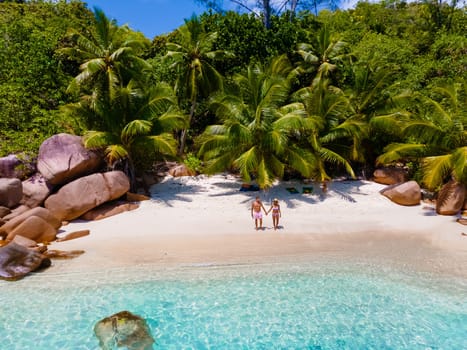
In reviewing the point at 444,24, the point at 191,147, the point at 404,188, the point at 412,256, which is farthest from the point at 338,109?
the point at 444,24

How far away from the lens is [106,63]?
16984 mm

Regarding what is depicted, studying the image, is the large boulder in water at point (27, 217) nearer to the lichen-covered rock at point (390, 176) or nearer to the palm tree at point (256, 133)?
the palm tree at point (256, 133)

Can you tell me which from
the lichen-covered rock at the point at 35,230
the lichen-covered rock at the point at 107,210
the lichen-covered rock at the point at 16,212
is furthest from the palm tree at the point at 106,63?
the lichen-covered rock at the point at 35,230

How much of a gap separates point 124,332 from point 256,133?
1083cm

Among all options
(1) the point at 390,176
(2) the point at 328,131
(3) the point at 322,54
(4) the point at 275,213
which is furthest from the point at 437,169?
(3) the point at 322,54

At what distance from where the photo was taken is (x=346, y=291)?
7.99 meters

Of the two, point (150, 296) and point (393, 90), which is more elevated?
point (393, 90)

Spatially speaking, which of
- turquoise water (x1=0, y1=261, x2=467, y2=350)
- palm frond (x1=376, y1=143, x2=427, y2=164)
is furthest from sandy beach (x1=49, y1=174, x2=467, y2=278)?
palm frond (x1=376, y1=143, x2=427, y2=164)

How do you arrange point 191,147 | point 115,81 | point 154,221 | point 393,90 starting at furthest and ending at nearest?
point 191,147, point 393,90, point 115,81, point 154,221

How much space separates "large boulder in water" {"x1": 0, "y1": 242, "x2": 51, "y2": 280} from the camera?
8.88 metres

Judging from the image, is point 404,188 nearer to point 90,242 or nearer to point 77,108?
point 90,242

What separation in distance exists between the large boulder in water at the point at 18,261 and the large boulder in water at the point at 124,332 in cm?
359

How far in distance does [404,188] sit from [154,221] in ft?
35.6

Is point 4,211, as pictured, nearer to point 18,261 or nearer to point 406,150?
point 18,261
